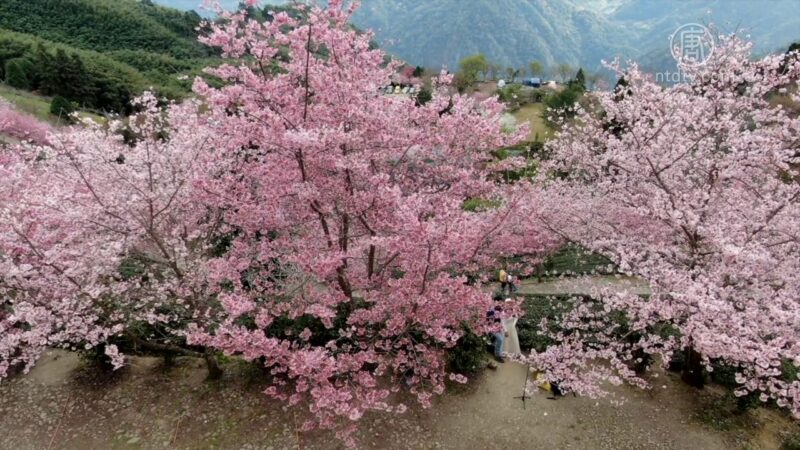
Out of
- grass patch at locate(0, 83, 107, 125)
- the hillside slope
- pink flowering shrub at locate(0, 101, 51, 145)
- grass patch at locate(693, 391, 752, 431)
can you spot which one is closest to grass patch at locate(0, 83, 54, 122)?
grass patch at locate(0, 83, 107, 125)

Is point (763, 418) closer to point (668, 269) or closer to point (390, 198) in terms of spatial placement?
point (668, 269)

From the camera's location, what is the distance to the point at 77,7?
1978 inches

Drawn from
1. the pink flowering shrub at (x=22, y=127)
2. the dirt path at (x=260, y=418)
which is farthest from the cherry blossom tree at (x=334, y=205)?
the pink flowering shrub at (x=22, y=127)

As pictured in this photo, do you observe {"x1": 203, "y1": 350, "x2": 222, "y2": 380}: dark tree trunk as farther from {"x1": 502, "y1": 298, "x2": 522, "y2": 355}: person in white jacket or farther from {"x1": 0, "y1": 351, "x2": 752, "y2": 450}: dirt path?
{"x1": 502, "y1": 298, "x2": 522, "y2": 355}: person in white jacket

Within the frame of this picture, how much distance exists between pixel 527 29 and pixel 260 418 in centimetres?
17786

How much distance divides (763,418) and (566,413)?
384cm

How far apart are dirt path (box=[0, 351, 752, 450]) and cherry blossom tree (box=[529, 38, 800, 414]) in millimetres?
809

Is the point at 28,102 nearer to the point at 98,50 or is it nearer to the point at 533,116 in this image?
the point at 98,50

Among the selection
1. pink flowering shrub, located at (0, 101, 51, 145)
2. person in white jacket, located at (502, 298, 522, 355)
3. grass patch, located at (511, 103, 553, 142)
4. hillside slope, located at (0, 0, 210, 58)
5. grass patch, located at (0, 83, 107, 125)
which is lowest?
person in white jacket, located at (502, 298, 522, 355)

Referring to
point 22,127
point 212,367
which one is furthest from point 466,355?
point 22,127

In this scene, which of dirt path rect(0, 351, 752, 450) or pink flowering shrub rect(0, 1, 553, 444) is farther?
dirt path rect(0, 351, 752, 450)

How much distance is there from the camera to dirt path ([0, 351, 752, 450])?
26.9ft

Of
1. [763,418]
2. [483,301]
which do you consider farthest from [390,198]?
[763,418]

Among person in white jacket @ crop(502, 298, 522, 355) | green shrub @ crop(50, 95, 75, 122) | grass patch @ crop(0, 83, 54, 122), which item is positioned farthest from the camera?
green shrub @ crop(50, 95, 75, 122)
